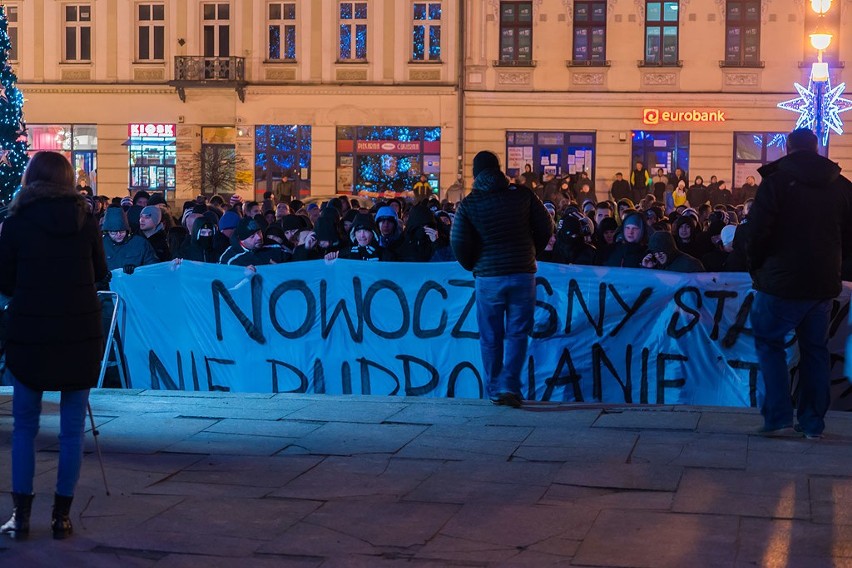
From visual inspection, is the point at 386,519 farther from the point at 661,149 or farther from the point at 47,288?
the point at 661,149

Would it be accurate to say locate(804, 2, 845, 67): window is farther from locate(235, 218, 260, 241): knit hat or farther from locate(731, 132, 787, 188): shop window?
locate(235, 218, 260, 241): knit hat

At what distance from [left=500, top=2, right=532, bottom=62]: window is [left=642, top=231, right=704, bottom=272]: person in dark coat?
1138 inches

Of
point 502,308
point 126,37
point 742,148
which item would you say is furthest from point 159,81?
point 502,308

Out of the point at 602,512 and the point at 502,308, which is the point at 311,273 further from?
the point at 602,512

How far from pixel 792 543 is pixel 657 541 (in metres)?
0.57

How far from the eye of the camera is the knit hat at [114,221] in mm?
13172

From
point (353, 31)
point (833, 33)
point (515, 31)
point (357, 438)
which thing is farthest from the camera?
point (353, 31)

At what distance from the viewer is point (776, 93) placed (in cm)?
3956

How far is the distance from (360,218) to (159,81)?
29.9 m

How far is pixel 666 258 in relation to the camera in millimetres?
11789

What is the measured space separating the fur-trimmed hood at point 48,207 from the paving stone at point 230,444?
2.22 m

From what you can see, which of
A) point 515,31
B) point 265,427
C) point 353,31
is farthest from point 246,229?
point 353,31

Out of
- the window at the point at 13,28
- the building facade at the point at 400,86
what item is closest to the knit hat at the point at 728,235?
the building facade at the point at 400,86

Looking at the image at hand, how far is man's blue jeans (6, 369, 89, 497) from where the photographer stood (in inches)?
253
